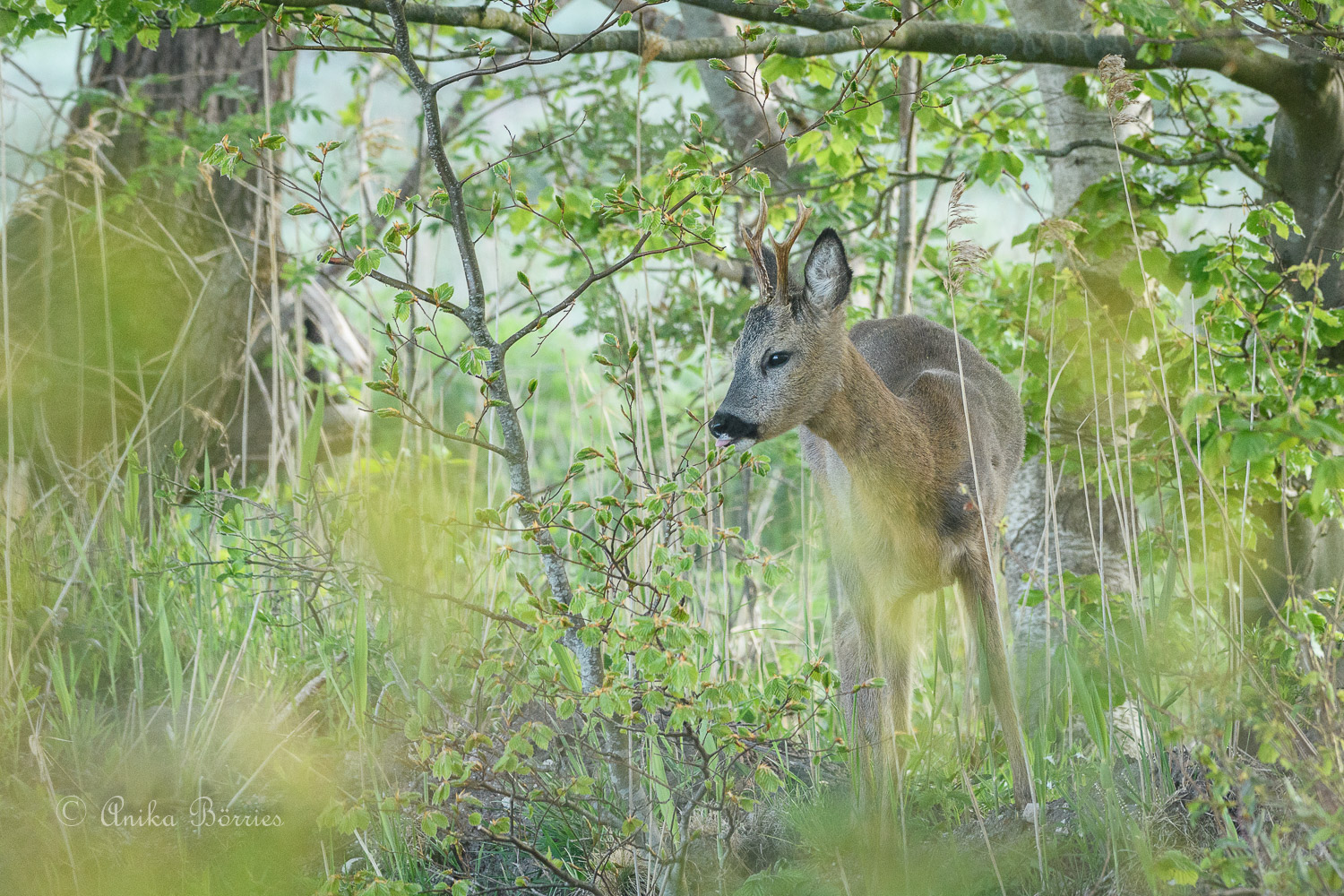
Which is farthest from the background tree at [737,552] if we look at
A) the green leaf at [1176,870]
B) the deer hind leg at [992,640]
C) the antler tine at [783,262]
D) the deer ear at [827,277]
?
the deer ear at [827,277]

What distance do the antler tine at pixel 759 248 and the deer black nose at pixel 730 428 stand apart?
407 millimetres

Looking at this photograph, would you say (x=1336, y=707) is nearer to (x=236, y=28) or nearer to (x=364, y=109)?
(x=236, y=28)

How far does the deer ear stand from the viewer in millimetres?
3412

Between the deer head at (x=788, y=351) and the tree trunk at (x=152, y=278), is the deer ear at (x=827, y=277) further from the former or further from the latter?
the tree trunk at (x=152, y=278)

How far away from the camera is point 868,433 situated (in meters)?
3.50

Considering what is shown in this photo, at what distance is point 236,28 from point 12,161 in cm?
296

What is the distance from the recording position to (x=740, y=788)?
341 cm

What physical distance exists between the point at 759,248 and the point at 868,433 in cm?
71

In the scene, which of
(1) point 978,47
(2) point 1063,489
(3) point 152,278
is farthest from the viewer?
(3) point 152,278

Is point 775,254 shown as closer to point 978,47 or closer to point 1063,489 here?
point 978,47

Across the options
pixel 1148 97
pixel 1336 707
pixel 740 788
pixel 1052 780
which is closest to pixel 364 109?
pixel 1148 97

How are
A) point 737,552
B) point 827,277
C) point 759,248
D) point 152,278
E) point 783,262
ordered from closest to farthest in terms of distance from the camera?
point 759,248 < point 783,262 < point 827,277 < point 737,552 < point 152,278

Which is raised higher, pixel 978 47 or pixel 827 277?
pixel 978 47

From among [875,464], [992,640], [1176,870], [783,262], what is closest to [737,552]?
[875,464]
